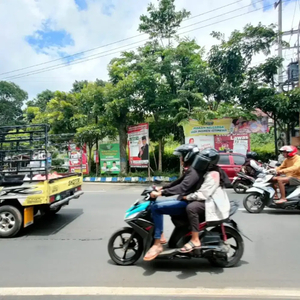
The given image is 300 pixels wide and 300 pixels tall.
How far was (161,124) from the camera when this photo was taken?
16094 millimetres

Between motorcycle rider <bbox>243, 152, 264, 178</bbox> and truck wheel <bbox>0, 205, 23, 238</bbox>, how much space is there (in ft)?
24.0

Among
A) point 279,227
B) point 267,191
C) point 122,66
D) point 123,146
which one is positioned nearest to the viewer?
point 279,227

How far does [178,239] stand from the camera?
4102 millimetres

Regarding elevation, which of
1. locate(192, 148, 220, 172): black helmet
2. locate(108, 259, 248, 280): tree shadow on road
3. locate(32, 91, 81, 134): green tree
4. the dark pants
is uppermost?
locate(32, 91, 81, 134): green tree

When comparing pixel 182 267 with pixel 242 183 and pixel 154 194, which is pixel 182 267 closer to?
pixel 154 194

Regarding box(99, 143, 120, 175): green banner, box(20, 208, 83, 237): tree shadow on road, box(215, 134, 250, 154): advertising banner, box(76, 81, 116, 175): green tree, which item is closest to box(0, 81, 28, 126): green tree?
box(76, 81, 116, 175): green tree

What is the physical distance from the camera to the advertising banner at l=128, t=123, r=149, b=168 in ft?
52.0

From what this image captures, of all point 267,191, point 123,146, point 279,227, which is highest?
point 123,146

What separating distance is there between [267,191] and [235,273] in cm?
391

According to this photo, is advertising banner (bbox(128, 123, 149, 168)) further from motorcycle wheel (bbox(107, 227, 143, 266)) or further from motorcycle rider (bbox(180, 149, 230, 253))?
motorcycle rider (bbox(180, 149, 230, 253))

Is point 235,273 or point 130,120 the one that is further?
point 130,120

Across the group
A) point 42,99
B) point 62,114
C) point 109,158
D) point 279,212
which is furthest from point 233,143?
point 42,99

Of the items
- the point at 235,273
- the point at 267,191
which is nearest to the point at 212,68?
the point at 267,191

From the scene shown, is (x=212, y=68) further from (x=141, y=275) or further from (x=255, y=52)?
(x=141, y=275)
